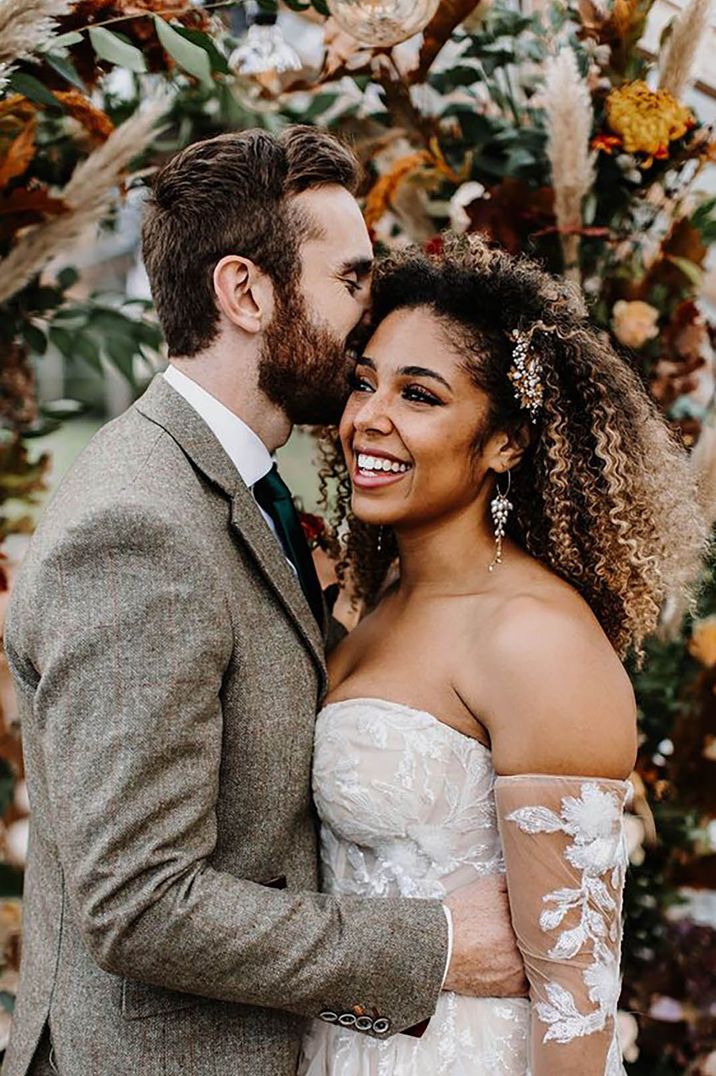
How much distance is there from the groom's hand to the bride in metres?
0.02

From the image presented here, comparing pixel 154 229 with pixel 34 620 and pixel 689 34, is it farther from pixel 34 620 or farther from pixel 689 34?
pixel 689 34

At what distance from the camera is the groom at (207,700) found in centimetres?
137

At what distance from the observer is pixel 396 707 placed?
167cm

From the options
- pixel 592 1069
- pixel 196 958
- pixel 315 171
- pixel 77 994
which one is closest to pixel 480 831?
pixel 592 1069

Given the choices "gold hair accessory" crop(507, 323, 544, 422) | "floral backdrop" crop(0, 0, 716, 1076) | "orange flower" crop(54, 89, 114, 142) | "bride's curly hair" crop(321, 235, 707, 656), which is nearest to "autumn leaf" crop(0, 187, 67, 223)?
"floral backdrop" crop(0, 0, 716, 1076)

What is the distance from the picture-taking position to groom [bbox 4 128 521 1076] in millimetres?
1374

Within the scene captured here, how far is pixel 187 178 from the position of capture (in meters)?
1.72

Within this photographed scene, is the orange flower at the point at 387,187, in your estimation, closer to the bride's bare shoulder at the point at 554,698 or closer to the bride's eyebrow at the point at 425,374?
the bride's eyebrow at the point at 425,374

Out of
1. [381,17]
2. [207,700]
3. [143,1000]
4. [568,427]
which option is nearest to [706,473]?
[568,427]

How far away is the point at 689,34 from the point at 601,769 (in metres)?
1.26

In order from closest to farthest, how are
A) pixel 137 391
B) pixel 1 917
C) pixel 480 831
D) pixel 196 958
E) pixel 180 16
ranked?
pixel 196 958, pixel 480 831, pixel 180 16, pixel 1 917, pixel 137 391

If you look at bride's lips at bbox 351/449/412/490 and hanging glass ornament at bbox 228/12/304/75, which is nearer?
bride's lips at bbox 351/449/412/490

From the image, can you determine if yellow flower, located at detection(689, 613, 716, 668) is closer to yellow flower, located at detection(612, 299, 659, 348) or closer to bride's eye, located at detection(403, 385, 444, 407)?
yellow flower, located at detection(612, 299, 659, 348)

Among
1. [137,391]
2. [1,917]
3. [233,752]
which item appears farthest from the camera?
[137,391]
